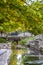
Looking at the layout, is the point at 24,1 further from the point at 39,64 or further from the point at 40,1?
the point at 39,64

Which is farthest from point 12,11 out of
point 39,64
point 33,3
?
point 39,64

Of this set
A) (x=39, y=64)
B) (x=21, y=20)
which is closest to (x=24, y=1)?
(x=21, y=20)

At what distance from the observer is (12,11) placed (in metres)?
3.37

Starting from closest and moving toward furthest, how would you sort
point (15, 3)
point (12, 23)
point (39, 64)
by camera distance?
point (15, 3)
point (12, 23)
point (39, 64)

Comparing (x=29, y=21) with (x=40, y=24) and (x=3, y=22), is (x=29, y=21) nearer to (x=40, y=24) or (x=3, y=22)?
(x=40, y=24)

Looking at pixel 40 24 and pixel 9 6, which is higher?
pixel 9 6

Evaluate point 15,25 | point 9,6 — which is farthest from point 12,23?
point 9,6

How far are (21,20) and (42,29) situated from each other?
32 cm

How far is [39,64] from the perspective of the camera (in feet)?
41.0

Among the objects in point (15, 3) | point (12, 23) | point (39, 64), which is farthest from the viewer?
point (39, 64)

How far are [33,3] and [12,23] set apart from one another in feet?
1.39

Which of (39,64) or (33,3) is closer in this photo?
(33,3)

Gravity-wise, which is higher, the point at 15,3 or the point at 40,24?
the point at 15,3

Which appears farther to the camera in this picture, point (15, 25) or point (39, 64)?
point (39, 64)
